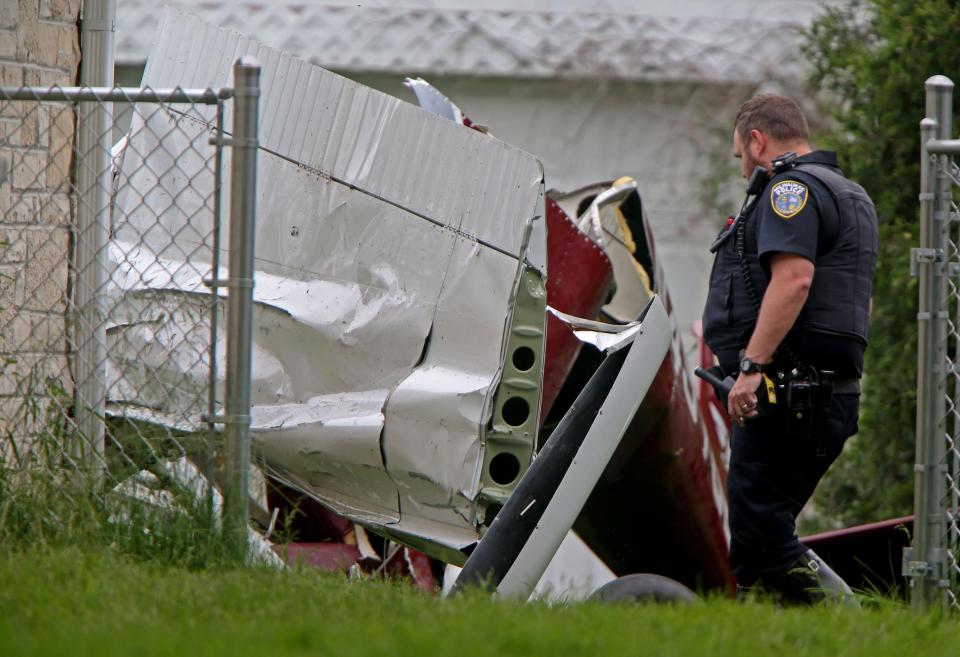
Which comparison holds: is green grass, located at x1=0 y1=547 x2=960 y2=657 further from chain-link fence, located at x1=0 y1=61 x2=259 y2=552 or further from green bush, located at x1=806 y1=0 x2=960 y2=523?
green bush, located at x1=806 y1=0 x2=960 y2=523

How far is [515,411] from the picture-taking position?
3.67 meters

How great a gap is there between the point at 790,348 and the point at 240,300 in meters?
1.77

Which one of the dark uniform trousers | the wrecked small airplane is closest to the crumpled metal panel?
the wrecked small airplane

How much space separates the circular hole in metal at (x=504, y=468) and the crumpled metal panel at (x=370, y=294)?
0.27 feet

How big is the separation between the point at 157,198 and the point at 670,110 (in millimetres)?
5711

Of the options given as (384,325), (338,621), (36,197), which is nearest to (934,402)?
(384,325)

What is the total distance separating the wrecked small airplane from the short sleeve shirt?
17.1 inches

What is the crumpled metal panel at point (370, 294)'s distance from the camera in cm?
366

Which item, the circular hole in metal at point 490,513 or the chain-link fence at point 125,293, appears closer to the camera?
the chain-link fence at point 125,293

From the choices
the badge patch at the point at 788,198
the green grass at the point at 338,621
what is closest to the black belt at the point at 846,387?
the badge patch at the point at 788,198

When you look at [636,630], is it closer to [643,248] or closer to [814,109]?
[643,248]

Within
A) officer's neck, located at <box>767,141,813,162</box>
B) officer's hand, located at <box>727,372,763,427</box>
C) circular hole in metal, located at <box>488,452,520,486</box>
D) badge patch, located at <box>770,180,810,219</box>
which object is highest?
officer's neck, located at <box>767,141,813,162</box>

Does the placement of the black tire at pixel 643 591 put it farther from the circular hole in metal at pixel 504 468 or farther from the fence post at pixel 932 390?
the fence post at pixel 932 390

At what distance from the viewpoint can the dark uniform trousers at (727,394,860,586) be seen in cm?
386
